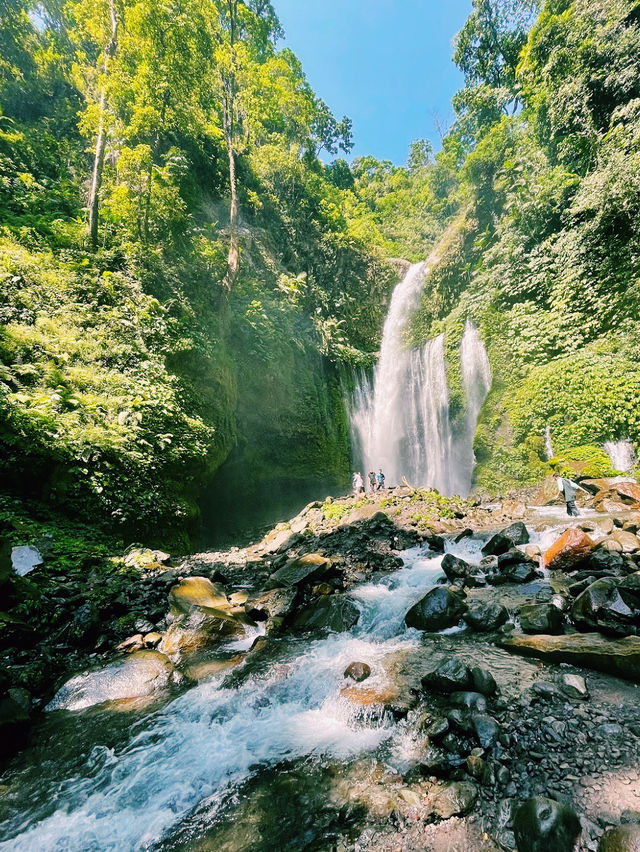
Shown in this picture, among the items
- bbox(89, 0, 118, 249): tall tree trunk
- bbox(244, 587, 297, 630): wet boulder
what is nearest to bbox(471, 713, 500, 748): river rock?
bbox(244, 587, 297, 630): wet boulder

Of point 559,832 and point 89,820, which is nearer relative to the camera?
point 559,832

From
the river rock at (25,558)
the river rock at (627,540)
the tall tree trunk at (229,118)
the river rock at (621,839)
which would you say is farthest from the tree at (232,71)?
the river rock at (621,839)

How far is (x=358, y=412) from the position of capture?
2073 centimetres

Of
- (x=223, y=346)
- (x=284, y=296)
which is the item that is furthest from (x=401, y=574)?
(x=284, y=296)

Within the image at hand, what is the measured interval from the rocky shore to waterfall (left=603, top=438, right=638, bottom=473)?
3494 millimetres

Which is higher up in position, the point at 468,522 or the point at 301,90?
the point at 301,90

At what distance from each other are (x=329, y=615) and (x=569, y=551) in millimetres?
4233

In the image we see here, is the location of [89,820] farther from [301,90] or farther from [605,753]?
[301,90]

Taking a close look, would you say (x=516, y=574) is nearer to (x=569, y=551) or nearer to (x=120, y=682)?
(x=569, y=551)

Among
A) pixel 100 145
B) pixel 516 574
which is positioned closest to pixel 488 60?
pixel 100 145

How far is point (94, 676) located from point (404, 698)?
150 inches

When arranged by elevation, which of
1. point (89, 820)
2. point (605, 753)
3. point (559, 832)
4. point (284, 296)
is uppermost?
point (284, 296)

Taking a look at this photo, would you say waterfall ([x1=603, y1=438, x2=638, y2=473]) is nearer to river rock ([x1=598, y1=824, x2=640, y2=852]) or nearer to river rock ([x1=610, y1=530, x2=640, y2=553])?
river rock ([x1=610, y1=530, x2=640, y2=553])

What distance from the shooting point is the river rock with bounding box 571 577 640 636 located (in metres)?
4.08
